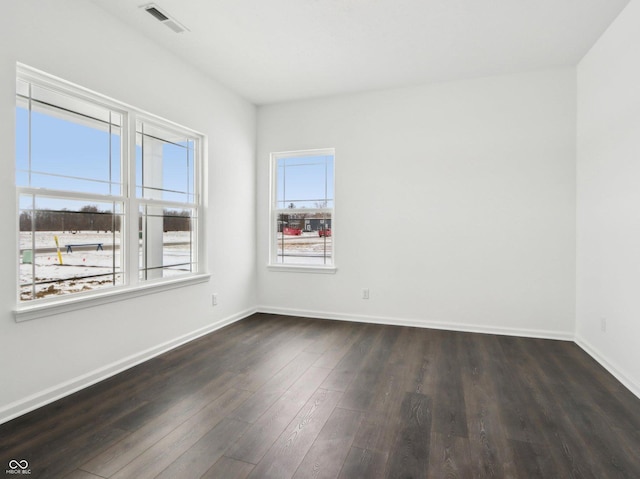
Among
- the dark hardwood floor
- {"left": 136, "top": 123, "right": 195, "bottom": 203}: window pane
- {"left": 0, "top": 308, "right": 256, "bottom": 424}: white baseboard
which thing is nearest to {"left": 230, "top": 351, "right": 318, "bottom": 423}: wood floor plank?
the dark hardwood floor

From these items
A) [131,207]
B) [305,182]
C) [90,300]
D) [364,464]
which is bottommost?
[364,464]

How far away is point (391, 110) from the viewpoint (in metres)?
4.23

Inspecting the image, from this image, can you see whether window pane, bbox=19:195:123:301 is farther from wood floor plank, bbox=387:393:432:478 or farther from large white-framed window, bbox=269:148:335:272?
wood floor plank, bbox=387:393:432:478

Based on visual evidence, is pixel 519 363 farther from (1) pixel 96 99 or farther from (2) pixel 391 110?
(1) pixel 96 99

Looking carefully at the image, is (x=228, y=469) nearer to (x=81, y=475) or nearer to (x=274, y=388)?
(x=81, y=475)

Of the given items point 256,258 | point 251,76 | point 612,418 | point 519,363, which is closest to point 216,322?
point 256,258

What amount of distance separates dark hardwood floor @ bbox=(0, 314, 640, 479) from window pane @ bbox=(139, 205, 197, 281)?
2.68 ft

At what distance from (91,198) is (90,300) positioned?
783mm

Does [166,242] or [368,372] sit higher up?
[166,242]

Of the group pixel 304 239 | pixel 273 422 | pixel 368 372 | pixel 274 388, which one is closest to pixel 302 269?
pixel 304 239

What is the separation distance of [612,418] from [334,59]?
365 cm

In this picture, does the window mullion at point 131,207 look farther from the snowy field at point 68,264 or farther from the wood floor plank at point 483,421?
the wood floor plank at point 483,421

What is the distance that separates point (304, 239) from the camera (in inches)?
187

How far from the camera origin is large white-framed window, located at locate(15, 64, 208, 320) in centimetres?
232
